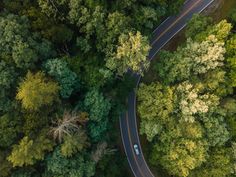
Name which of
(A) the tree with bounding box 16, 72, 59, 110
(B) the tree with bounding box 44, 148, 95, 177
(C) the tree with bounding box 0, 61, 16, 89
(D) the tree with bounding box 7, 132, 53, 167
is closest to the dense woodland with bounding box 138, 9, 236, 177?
(B) the tree with bounding box 44, 148, 95, 177

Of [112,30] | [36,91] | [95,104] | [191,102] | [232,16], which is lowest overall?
[191,102]

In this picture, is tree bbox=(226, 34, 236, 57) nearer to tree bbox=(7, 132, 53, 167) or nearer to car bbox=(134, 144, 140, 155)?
car bbox=(134, 144, 140, 155)

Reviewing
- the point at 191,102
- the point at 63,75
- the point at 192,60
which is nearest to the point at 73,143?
the point at 63,75

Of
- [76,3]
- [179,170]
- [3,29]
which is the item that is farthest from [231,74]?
[3,29]

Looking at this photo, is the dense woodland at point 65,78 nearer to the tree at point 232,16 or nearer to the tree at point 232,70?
the tree at point 232,16

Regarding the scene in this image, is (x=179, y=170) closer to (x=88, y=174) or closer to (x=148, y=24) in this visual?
(x=88, y=174)

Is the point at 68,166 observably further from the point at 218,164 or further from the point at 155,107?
the point at 218,164
